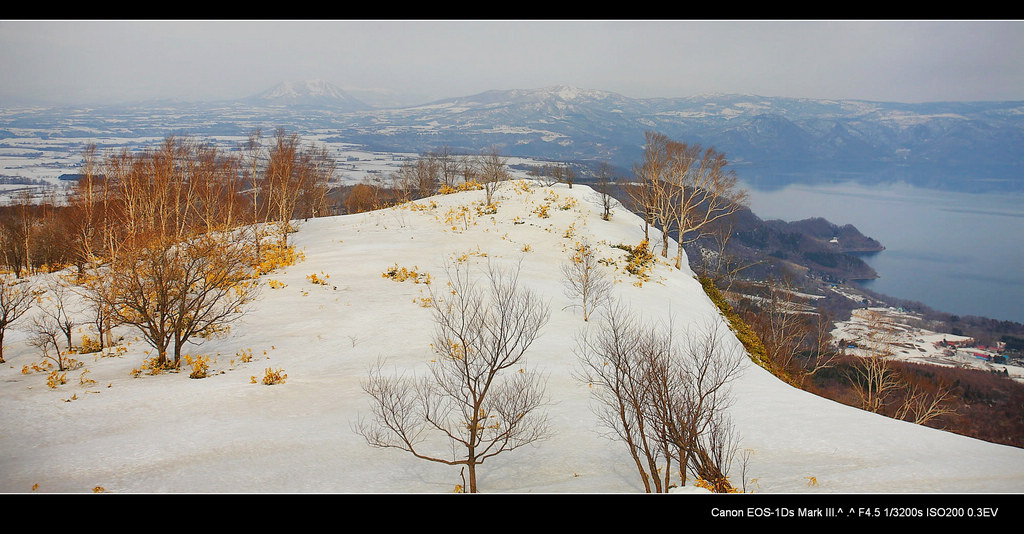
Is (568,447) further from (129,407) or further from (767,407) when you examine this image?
(129,407)

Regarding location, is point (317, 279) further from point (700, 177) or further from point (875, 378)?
point (875, 378)

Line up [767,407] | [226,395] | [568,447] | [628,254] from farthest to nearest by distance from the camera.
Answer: [628,254], [767,407], [226,395], [568,447]

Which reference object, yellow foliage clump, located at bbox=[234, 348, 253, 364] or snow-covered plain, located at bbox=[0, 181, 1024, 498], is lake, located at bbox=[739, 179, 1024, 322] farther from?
yellow foliage clump, located at bbox=[234, 348, 253, 364]

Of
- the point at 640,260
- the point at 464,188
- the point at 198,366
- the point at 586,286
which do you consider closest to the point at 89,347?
the point at 198,366

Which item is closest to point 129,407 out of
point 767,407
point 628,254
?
point 767,407

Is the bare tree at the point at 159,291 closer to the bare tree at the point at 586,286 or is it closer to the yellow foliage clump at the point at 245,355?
the yellow foliage clump at the point at 245,355

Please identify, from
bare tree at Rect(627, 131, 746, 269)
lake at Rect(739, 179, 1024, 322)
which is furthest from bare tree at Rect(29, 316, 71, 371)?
lake at Rect(739, 179, 1024, 322)

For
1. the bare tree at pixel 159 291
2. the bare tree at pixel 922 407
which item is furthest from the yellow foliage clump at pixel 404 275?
the bare tree at pixel 922 407
